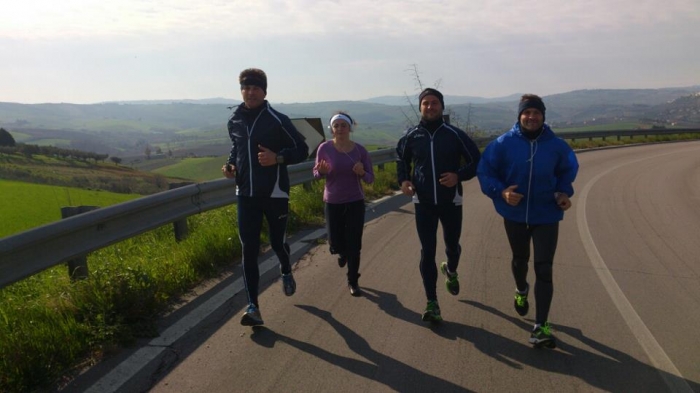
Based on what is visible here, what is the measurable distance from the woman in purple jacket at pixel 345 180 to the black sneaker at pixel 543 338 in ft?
6.23

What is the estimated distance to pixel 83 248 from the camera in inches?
192

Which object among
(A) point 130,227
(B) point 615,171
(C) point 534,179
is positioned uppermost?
(C) point 534,179

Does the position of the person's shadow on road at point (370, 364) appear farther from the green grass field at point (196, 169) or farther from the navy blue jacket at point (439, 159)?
the green grass field at point (196, 169)

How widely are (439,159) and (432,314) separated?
4.08 feet

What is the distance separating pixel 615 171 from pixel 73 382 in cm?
1793

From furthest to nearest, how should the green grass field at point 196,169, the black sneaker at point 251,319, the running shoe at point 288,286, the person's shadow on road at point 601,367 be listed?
the green grass field at point 196,169
the running shoe at point 288,286
the black sneaker at point 251,319
the person's shadow on road at point 601,367

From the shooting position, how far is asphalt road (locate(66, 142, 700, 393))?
12.2 feet

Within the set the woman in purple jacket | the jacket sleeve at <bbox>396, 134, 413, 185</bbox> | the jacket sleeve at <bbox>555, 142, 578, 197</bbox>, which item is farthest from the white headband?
the jacket sleeve at <bbox>555, 142, 578, 197</bbox>

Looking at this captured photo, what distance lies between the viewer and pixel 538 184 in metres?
4.37

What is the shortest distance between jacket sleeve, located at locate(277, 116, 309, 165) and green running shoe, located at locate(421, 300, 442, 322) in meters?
1.60

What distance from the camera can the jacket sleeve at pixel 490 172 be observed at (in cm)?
448

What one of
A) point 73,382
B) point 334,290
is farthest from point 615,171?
point 73,382

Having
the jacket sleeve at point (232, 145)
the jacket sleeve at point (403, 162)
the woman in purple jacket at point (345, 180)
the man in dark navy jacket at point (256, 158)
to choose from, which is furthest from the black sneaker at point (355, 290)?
the jacket sleeve at point (232, 145)

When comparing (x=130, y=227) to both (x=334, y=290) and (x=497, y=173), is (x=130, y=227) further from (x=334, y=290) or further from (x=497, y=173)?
(x=497, y=173)
